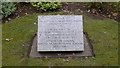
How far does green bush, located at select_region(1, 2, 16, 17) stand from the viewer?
924 cm

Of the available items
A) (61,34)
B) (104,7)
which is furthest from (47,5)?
(61,34)

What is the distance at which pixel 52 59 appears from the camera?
689 cm

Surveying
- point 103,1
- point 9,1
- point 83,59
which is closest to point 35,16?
point 9,1

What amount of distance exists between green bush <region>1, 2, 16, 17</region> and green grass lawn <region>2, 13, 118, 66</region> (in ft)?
1.32

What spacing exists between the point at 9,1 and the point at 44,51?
2963 millimetres

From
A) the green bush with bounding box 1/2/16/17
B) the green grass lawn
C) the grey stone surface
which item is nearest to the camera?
the green grass lawn

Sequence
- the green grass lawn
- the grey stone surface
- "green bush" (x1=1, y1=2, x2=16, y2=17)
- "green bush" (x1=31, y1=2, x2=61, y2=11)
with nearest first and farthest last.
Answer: the green grass lawn < the grey stone surface < "green bush" (x1=1, y1=2, x2=16, y2=17) < "green bush" (x1=31, y1=2, x2=61, y2=11)

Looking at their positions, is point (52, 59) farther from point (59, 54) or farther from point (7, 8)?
point (7, 8)

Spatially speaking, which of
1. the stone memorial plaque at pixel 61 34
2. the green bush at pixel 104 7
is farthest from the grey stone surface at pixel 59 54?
the green bush at pixel 104 7

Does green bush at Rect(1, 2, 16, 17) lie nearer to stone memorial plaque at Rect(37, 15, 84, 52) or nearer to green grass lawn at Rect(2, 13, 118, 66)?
green grass lawn at Rect(2, 13, 118, 66)

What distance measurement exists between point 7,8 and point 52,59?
3016mm

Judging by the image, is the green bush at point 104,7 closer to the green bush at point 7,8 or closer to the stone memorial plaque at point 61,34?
the green bush at point 7,8

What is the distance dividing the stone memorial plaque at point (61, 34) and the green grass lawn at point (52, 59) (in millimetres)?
296

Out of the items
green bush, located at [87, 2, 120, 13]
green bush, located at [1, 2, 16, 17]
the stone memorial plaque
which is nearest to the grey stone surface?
the stone memorial plaque
